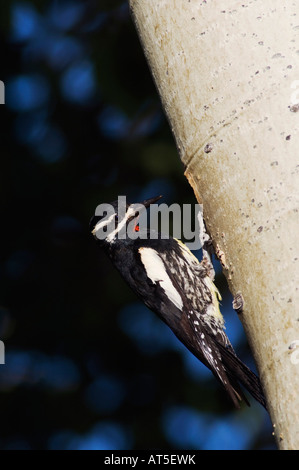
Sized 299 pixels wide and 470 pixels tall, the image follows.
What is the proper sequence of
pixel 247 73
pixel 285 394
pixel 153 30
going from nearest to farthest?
pixel 285 394, pixel 247 73, pixel 153 30

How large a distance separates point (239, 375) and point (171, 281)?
760mm

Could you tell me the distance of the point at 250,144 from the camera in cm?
188

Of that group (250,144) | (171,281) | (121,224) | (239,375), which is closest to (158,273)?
(171,281)

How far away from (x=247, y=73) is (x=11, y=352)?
2.82 m

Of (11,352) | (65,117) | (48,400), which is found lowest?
(48,400)

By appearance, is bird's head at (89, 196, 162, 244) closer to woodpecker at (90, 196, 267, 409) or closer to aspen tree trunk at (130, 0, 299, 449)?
woodpecker at (90, 196, 267, 409)

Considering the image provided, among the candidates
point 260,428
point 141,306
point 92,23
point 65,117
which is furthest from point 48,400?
point 92,23

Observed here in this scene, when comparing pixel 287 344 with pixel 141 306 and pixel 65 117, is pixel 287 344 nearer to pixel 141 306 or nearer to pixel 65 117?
pixel 141 306

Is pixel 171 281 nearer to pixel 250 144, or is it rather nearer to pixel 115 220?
pixel 115 220

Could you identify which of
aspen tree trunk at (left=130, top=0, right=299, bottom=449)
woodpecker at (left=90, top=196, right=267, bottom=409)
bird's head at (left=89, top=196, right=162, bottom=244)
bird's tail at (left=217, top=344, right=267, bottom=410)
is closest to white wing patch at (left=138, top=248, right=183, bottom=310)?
woodpecker at (left=90, top=196, right=267, bottom=409)

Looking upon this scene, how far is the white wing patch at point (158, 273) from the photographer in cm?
358

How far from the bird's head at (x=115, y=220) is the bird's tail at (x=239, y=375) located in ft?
3.10

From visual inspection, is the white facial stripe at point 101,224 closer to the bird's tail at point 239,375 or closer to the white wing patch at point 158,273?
the white wing patch at point 158,273

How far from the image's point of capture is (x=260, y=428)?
4246mm
